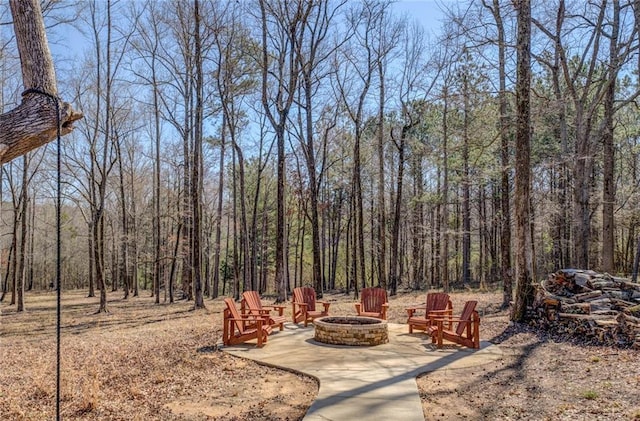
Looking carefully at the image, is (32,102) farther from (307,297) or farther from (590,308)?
(590,308)

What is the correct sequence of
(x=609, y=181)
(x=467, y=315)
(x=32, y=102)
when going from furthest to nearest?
(x=609, y=181)
(x=467, y=315)
(x=32, y=102)

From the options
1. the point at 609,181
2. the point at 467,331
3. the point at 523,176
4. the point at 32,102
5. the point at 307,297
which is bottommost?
the point at 467,331

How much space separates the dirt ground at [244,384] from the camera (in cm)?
426

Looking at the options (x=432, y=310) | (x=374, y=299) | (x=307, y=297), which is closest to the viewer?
(x=432, y=310)

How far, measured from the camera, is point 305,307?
9281 millimetres

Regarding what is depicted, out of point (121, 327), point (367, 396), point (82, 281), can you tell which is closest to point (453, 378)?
point (367, 396)

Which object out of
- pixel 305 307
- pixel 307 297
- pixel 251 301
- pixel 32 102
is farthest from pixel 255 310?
pixel 32 102

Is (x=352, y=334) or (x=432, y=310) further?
(x=432, y=310)

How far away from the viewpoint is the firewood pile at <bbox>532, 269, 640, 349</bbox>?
6.76m

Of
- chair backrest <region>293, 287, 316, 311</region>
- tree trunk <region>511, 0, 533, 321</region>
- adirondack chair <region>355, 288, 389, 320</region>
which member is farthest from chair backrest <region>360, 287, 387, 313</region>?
tree trunk <region>511, 0, 533, 321</region>

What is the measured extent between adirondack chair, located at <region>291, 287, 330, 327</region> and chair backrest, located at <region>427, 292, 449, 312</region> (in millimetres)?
2145

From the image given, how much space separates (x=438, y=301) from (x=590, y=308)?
102 inches

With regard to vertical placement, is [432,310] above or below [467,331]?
above

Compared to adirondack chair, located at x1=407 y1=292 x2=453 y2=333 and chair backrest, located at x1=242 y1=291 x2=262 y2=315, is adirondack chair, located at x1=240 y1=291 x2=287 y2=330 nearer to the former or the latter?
chair backrest, located at x1=242 y1=291 x2=262 y2=315
